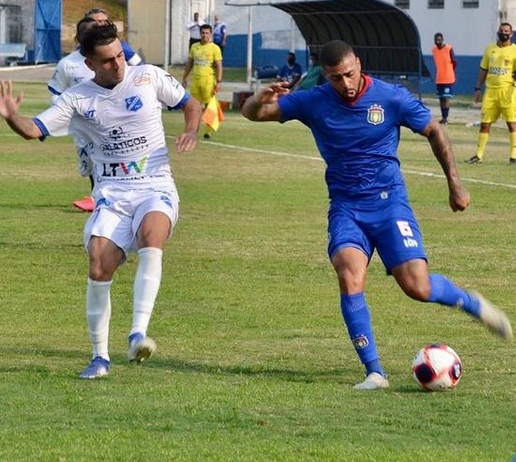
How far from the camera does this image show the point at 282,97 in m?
9.17

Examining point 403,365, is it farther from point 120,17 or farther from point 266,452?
point 120,17

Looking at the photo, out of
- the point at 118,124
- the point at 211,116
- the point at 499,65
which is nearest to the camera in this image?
the point at 118,124

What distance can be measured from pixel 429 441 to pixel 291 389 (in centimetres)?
147

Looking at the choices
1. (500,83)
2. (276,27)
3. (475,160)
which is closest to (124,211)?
A: (475,160)

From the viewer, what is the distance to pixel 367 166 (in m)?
9.09

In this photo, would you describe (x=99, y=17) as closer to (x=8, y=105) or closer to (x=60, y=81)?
(x=8, y=105)

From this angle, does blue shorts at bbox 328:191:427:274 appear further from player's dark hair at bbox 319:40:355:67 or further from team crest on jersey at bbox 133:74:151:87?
team crest on jersey at bbox 133:74:151:87

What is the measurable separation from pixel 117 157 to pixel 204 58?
22856mm

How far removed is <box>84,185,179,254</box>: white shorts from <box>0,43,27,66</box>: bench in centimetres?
5960

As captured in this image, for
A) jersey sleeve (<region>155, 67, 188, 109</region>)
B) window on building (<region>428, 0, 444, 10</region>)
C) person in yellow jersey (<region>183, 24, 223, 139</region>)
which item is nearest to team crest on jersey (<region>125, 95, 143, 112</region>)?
jersey sleeve (<region>155, 67, 188, 109</region>)

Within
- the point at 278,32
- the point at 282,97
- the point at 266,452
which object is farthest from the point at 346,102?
the point at 278,32

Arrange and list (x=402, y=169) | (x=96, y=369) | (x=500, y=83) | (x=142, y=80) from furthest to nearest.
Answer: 1. (x=500, y=83)
2. (x=402, y=169)
3. (x=142, y=80)
4. (x=96, y=369)

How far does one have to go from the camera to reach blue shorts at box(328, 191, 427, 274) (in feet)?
29.4

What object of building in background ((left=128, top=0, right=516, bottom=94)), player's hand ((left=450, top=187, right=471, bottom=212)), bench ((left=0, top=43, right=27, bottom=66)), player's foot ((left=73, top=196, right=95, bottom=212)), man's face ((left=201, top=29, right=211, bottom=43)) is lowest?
bench ((left=0, top=43, right=27, bottom=66))
